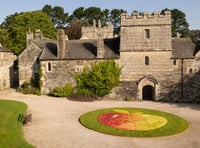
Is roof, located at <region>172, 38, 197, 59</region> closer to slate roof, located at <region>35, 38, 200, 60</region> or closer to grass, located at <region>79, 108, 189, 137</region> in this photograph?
slate roof, located at <region>35, 38, 200, 60</region>

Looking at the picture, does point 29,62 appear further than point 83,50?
Yes

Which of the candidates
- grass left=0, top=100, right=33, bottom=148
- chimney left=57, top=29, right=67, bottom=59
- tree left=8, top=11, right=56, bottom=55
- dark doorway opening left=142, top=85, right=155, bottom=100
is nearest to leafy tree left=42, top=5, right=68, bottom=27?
tree left=8, top=11, right=56, bottom=55

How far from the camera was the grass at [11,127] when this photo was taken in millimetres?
13195

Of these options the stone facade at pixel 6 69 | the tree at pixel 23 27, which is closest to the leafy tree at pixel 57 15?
the tree at pixel 23 27

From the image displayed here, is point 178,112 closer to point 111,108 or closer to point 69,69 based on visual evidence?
point 111,108

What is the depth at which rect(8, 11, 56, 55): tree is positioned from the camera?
158ft

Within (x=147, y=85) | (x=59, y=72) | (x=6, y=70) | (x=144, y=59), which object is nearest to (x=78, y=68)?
(x=59, y=72)

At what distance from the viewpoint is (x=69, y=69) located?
28.4 metres

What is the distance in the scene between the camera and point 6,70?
37.1 metres

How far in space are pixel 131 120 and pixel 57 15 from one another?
79.5m

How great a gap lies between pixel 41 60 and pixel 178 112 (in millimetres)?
16926

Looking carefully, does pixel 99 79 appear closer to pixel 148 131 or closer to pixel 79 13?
pixel 148 131

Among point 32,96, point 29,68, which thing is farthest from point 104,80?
point 29,68

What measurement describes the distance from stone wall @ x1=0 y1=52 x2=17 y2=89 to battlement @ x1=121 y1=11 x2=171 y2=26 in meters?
20.0
